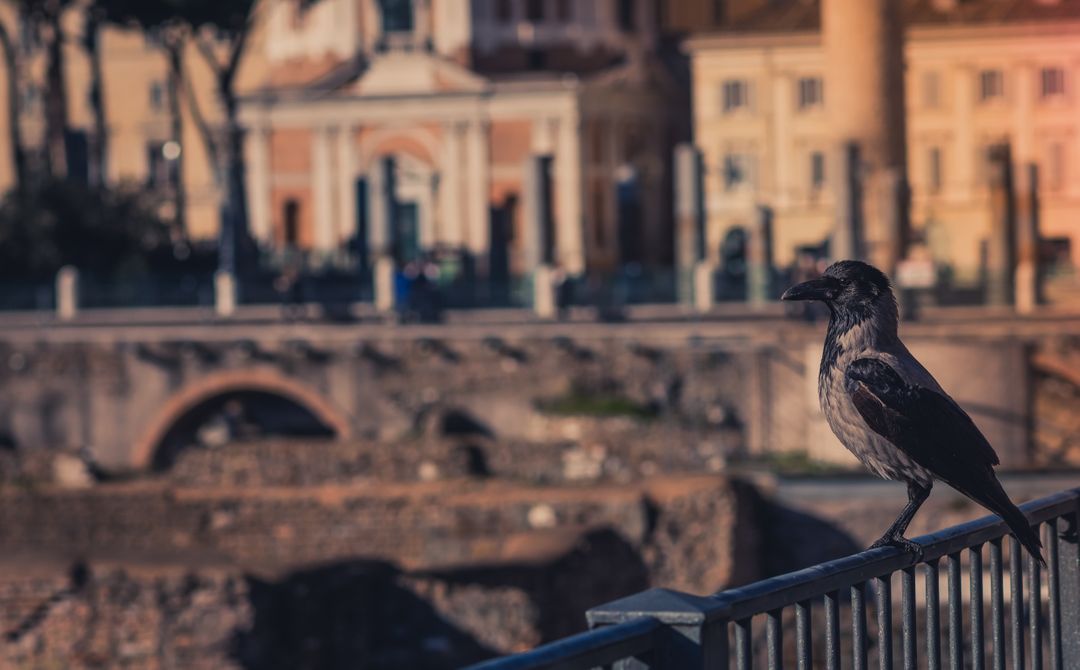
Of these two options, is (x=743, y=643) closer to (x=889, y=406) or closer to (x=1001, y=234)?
(x=889, y=406)

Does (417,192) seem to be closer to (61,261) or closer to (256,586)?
(61,261)

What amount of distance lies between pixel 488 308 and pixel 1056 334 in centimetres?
901

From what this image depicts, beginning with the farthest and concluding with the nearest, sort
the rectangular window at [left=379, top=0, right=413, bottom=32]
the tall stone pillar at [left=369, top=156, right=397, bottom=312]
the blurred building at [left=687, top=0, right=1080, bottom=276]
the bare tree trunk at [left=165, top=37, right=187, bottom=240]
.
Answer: the rectangular window at [left=379, top=0, right=413, bottom=32], the blurred building at [left=687, top=0, right=1080, bottom=276], the bare tree trunk at [left=165, top=37, right=187, bottom=240], the tall stone pillar at [left=369, top=156, right=397, bottom=312]

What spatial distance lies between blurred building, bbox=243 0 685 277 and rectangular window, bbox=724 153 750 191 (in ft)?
5.15

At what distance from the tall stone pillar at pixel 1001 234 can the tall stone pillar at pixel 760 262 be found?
3.25 m

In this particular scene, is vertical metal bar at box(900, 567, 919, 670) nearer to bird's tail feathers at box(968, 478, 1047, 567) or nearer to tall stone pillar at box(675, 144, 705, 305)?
bird's tail feathers at box(968, 478, 1047, 567)

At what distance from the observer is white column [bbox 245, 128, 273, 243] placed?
2068 inches

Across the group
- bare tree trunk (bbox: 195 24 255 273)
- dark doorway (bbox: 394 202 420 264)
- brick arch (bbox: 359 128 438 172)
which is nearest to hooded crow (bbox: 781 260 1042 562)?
bare tree trunk (bbox: 195 24 255 273)

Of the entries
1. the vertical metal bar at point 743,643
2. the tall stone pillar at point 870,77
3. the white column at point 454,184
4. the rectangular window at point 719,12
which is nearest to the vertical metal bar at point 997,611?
the vertical metal bar at point 743,643

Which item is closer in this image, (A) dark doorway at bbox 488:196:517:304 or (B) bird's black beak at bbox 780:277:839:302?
(B) bird's black beak at bbox 780:277:839:302

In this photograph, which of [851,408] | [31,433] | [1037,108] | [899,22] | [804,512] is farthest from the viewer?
[1037,108]

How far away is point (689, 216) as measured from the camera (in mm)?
34125

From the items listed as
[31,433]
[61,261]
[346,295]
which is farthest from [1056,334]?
[61,261]

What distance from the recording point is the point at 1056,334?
2928 cm
